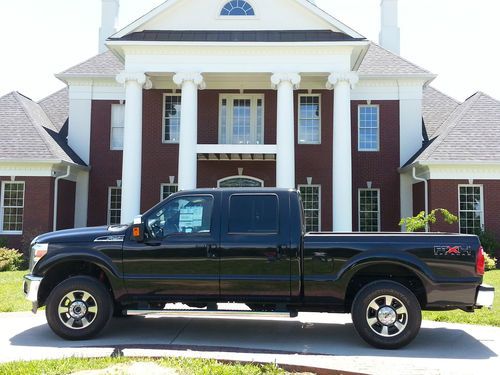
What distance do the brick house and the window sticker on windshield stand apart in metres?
11.1

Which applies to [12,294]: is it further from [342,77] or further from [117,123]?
[342,77]

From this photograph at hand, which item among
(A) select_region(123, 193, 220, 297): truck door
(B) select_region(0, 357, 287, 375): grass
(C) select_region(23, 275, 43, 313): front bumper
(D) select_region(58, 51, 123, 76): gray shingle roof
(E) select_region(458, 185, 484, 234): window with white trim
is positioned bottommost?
(B) select_region(0, 357, 287, 375): grass

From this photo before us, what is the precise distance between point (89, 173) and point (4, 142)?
3.61m

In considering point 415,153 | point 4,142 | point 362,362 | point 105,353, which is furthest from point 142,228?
point 415,153

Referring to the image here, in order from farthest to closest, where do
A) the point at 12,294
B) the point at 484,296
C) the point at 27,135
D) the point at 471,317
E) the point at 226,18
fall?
1. the point at 27,135
2. the point at 226,18
3. the point at 12,294
4. the point at 471,317
5. the point at 484,296

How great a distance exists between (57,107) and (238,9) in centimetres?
1030

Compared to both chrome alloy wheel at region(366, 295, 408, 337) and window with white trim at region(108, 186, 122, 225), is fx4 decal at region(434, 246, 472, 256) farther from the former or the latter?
window with white trim at region(108, 186, 122, 225)

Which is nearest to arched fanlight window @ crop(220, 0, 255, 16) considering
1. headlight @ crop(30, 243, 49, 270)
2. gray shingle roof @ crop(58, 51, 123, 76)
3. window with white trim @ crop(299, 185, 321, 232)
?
gray shingle roof @ crop(58, 51, 123, 76)

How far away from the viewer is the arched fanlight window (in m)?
20.0

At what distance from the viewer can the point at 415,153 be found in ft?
71.0

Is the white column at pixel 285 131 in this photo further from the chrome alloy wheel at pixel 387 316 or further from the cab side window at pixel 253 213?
the chrome alloy wheel at pixel 387 316

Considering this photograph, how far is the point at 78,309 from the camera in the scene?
7.29 m

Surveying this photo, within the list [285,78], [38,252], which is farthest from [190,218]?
[285,78]

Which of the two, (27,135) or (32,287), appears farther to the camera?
(27,135)
